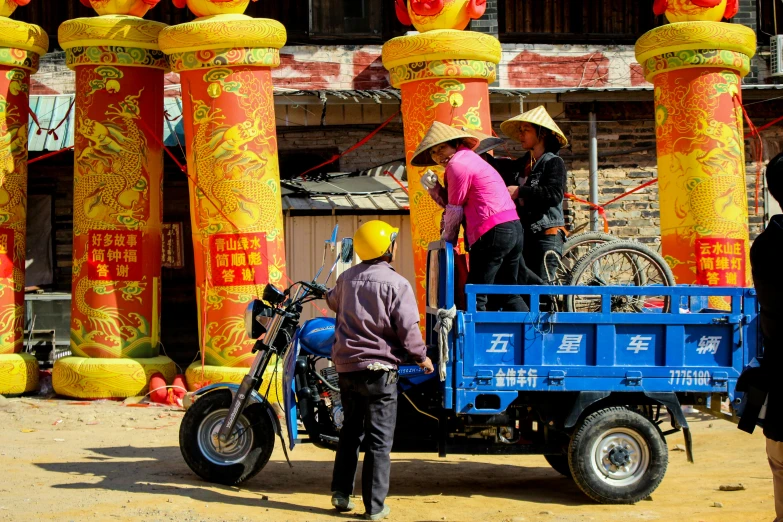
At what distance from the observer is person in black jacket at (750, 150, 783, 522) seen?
4176 millimetres

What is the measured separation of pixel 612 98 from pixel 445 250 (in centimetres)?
660

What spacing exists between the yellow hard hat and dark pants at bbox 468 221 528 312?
785mm

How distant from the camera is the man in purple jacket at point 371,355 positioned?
590cm

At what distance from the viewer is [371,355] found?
19.4 feet

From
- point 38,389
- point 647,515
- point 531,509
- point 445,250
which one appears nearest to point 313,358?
point 445,250

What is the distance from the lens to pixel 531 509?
6266 millimetres

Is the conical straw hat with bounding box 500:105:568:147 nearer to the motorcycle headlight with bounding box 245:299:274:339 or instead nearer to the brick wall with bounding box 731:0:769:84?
the motorcycle headlight with bounding box 245:299:274:339

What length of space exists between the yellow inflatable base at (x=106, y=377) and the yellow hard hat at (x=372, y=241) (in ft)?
15.3

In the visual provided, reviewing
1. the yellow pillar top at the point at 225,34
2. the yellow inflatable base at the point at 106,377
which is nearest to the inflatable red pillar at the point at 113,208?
the yellow inflatable base at the point at 106,377

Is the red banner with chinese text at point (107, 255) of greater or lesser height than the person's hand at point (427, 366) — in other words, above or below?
above

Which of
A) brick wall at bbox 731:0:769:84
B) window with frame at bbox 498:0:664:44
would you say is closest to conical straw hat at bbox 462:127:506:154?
window with frame at bbox 498:0:664:44

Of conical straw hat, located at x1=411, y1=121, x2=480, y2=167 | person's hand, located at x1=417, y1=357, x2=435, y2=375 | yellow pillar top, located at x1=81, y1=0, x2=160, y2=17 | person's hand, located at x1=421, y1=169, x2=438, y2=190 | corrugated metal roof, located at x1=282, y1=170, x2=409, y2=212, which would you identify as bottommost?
person's hand, located at x1=417, y1=357, x2=435, y2=375

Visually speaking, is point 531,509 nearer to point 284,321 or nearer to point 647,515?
point 647,515

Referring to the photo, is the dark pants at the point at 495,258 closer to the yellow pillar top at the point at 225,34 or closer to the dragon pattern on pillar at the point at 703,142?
the yellow pillar top at the point at 225,34
